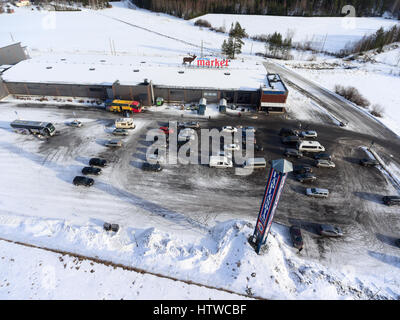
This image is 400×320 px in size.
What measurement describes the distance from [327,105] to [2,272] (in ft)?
224

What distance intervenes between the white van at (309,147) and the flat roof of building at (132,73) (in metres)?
19.7

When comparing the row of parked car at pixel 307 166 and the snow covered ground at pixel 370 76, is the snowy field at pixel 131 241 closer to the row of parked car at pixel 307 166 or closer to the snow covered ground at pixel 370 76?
the row of parked car at pixel 307 166

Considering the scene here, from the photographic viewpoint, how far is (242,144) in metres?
42.6

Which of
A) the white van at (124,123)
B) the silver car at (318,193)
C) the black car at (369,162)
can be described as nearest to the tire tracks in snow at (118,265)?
the silver car at (318,193)

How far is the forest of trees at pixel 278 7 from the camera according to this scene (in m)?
145

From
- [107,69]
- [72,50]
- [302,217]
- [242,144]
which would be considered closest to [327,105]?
[242,144]

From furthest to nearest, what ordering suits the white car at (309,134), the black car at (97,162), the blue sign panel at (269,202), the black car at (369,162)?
the white car at (309,134), the black car at (369,162), the black car at (97,162), the blue sign panel at (269,202)

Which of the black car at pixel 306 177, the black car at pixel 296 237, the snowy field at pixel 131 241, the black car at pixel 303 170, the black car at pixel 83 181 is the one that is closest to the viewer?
the snowy field at pixel 131 241

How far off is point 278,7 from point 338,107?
398 feet

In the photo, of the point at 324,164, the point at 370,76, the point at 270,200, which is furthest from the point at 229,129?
the point at 370,76

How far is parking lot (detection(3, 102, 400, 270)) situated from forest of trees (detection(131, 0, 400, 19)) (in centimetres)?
13754

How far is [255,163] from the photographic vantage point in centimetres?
3706

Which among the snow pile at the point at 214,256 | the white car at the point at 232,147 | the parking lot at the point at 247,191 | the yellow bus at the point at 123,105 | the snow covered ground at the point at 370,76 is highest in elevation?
the snow covered ground at the point at 370,76
